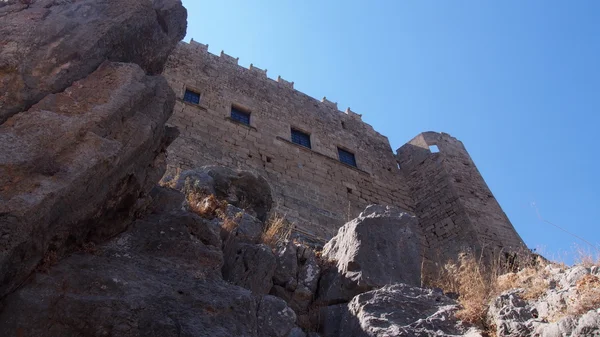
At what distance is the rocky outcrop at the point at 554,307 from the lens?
10.6 ft

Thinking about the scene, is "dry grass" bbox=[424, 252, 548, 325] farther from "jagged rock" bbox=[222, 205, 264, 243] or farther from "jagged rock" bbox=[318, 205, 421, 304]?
"jagged rock" bbox=[222, 205, 264, 243]

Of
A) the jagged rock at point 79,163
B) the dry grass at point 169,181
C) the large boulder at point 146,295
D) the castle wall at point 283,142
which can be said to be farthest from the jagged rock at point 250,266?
the castle wall at point 283,142

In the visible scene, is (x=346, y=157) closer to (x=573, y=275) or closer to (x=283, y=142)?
(x=283, y=142)

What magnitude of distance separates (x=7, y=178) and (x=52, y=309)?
2.38 ft

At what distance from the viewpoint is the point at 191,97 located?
480 inches

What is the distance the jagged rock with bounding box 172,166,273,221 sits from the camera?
635 centimetres

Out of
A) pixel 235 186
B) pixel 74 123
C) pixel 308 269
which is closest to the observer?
pixel 74 123

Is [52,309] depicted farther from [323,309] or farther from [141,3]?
[141,3]

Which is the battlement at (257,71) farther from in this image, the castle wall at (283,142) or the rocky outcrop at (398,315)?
the rocky outcrop at (398,315)

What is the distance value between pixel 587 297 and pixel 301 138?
10316mm

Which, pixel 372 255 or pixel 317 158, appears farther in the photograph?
pixel 317 158

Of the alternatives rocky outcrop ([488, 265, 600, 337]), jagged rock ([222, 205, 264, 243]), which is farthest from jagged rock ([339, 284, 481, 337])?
jagged rock ([222, 205, 264, 243])

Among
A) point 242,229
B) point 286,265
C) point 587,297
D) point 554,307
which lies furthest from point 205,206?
point 587,297

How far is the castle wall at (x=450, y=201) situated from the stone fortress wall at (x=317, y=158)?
30mm
